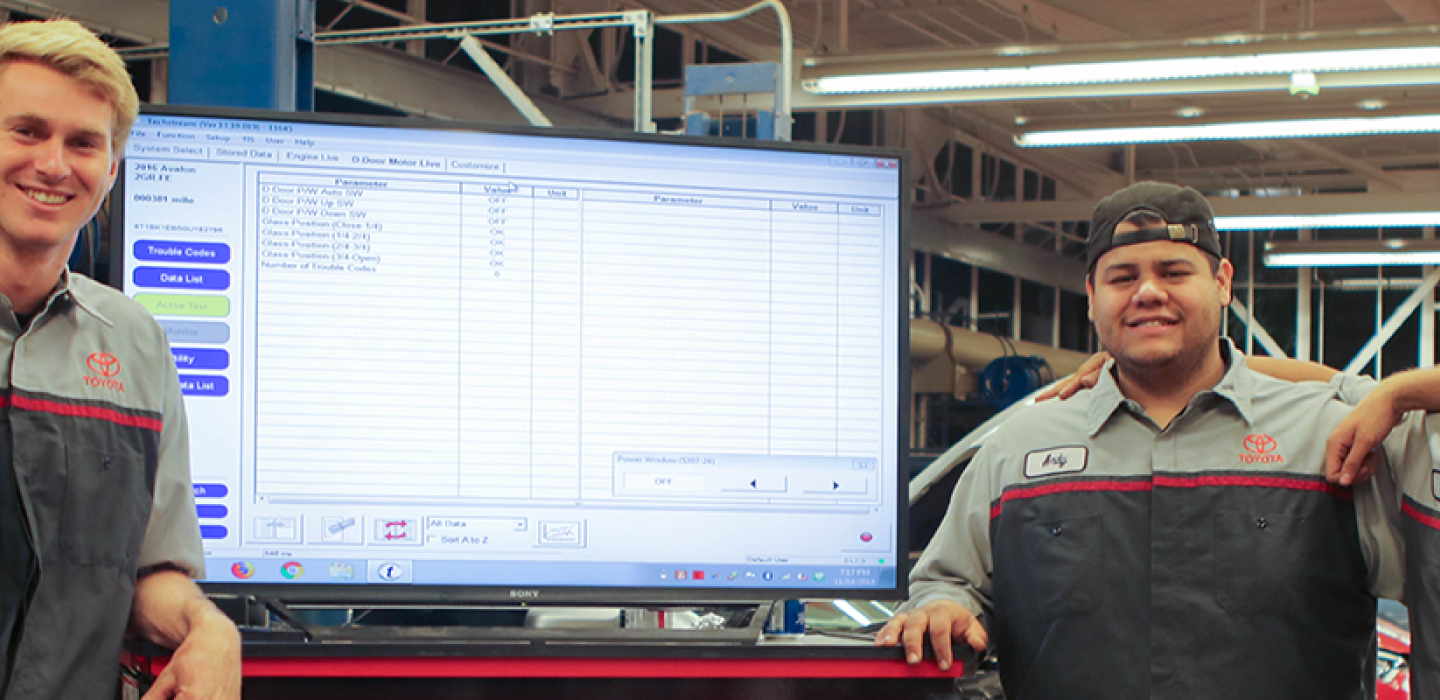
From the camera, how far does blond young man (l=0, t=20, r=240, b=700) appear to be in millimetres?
1368

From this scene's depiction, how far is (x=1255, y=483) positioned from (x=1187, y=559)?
174mm

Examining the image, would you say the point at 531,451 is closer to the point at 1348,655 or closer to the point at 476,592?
the point at 476,592

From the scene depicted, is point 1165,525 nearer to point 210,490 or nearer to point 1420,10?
point 210,490

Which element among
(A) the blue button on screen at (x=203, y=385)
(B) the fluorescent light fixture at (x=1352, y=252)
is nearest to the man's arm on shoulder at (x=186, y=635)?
(A) the blue button on screen at (x=203, y=385)

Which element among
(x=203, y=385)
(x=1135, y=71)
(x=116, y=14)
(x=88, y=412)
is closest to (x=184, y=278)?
(x=203, y=385)

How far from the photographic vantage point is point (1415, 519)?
168 centimetres

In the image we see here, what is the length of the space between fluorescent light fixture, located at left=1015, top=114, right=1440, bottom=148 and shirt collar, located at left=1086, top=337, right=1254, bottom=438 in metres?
5.12

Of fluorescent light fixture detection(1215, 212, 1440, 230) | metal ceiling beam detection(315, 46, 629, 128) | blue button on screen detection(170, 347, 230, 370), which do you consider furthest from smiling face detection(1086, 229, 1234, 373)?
fluorescent light fixture detection(1215, 212, 1440, 230)

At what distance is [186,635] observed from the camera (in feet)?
4.86

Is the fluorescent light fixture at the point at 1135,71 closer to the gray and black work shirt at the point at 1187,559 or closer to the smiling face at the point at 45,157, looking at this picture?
the gray and black work shirt at the point at 1187,559

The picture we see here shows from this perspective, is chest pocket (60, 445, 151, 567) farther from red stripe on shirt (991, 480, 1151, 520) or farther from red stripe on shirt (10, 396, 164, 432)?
red stripe on shirt (991, 480, 1151, 520)

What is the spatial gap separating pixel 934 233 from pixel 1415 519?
10.7 metres

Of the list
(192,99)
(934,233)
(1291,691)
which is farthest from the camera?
(934,233)

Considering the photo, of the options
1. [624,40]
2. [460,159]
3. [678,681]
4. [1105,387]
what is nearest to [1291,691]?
[1105,387]
